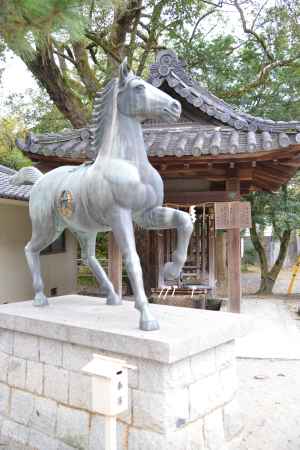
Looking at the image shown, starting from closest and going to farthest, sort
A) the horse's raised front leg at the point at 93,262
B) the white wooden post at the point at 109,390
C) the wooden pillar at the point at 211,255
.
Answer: the white wooden post at the point at 109,390
the horse's raised front leg at the point at 93,262
the wooden pillar at the point at 211,255

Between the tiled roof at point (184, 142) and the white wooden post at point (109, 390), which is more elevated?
the tiled roof at point (184, 142)

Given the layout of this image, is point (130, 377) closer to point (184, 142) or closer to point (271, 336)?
point (271, 336)

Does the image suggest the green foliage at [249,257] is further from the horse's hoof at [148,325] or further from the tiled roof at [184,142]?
the horse's hoof at [148,325]

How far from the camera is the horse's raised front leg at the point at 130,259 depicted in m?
2.82

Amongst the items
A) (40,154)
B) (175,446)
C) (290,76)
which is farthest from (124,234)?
(290,76)

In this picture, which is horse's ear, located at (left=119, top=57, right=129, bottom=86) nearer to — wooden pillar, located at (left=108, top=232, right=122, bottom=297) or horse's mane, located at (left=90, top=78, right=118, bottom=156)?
horse's mane, located at (left=90, top=78, right=118, bottom=156)

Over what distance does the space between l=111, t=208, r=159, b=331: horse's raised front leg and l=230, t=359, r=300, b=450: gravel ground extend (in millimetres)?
1363

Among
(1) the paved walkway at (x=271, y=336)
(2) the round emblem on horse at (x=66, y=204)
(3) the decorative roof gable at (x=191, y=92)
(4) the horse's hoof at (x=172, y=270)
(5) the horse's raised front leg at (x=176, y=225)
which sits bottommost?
(1) the paved walkway at (x=271, y=336)

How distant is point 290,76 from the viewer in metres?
10.1

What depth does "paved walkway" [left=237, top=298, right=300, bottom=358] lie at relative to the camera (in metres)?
5.47

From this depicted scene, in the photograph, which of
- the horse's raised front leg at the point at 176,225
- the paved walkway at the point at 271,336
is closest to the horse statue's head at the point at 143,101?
the horse's raised front leg at the point at 176,225

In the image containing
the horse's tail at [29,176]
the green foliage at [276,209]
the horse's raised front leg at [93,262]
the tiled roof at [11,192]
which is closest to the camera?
the horse's raised front leg at [93,262]

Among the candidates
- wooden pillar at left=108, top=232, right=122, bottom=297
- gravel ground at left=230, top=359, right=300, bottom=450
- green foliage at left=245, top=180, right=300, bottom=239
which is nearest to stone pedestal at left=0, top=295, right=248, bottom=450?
gravel ground at left=230, top=359, right=300, bottom=450

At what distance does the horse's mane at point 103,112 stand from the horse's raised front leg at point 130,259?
68 cm
